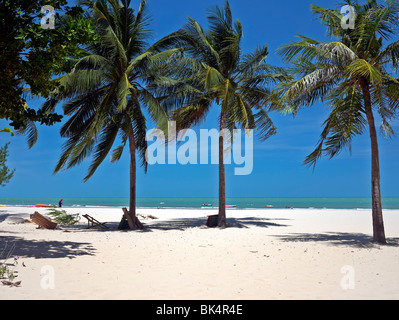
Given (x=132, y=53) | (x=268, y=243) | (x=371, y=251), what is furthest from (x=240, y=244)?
(x=132, y=53)

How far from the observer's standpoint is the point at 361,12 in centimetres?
1091

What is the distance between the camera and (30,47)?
7.62m

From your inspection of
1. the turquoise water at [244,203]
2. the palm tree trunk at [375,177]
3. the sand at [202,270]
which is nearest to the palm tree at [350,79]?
the palm tree trunk at [375,177]

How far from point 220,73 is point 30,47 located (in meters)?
10.0

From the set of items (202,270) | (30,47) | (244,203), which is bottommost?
(244,203)

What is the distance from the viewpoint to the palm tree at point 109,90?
13797mm

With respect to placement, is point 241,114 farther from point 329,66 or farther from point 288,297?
point 288,297

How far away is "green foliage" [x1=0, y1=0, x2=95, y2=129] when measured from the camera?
713 cm

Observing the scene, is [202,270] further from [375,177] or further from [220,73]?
[220,73]

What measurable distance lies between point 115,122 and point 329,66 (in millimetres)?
9251

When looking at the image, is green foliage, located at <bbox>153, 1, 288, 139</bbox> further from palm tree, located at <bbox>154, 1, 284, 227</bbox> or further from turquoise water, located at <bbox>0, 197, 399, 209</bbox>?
turquoise water, located at <bbox>0, 197, 399, 209</bbox>

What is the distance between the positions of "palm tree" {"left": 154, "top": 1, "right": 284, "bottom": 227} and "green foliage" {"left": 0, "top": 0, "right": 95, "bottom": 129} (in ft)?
24.3

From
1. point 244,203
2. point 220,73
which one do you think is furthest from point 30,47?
point 244,203

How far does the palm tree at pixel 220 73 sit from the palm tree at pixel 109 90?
122 centimetres
